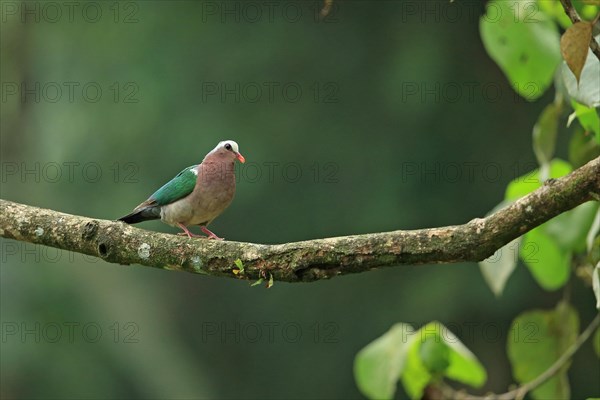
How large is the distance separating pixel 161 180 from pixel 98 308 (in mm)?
1972

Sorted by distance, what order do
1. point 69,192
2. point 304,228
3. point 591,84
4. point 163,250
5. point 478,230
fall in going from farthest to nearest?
point 69,192 → point 304,228 → point 163,250 → point 591,84 → point 478,230

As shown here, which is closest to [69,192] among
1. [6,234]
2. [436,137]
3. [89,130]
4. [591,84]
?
[89,130]

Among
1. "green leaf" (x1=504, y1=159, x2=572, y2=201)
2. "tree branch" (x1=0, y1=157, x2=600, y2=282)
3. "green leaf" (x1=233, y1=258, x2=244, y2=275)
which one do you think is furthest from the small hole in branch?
"green leaf" (x1=504, y1=159, x2=572, y2=201)

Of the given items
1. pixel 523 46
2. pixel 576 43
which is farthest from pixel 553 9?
pixel 576 43

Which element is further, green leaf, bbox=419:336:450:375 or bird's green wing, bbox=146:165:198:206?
bird's green wing, bbox=146:165:198:206

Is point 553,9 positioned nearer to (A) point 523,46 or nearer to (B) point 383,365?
(A) point 523,46

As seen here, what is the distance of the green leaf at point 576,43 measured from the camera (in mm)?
2762

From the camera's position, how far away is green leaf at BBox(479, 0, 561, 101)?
3902mm

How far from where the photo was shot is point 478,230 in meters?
3.07

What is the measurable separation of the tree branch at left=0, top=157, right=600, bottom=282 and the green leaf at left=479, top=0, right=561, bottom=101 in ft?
3.41

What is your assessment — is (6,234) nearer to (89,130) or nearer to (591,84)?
(591,84)

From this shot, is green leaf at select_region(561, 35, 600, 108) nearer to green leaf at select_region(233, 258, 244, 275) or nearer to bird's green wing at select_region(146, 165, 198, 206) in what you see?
green leaf at select_region(233, 258, 244, 275)

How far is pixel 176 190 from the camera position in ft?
14.5

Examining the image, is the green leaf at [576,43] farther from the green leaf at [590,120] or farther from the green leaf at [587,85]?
the green leaf at [590,120]
